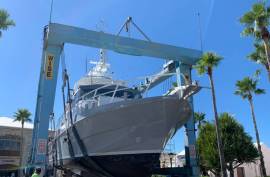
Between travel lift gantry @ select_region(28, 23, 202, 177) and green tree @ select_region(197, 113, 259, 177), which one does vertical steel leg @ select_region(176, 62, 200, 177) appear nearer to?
travel lift gantry @ select_region(28, 23, 202, 177)

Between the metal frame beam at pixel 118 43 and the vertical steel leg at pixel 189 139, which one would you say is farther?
the vertical steel leg at pixel 189 139

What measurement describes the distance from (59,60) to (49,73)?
769 millimetres

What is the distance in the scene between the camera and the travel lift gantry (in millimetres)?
13234

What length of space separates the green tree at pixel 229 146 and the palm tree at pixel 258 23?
9.66 meters

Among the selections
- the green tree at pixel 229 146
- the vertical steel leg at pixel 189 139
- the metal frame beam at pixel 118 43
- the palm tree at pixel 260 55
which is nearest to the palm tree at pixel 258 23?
the palm tree at pixel 260 55

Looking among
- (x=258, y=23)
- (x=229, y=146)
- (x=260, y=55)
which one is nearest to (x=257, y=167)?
(x=229, y=146)

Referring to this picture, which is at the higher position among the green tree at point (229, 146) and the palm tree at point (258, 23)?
the palm tree at point (258, 23)

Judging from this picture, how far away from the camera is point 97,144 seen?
1265cm

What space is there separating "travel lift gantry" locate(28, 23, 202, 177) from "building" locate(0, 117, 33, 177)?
74.8 ft

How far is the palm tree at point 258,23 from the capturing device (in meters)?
17.3

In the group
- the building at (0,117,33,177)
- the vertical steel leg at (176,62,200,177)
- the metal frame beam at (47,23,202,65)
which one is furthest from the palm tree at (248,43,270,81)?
the building at (0,117,33,177)

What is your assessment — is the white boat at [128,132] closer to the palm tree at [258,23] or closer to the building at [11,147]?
the palm tree at [258,23]

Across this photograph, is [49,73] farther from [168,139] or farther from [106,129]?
[168,139]

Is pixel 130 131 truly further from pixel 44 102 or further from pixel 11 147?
pixel 11 147
